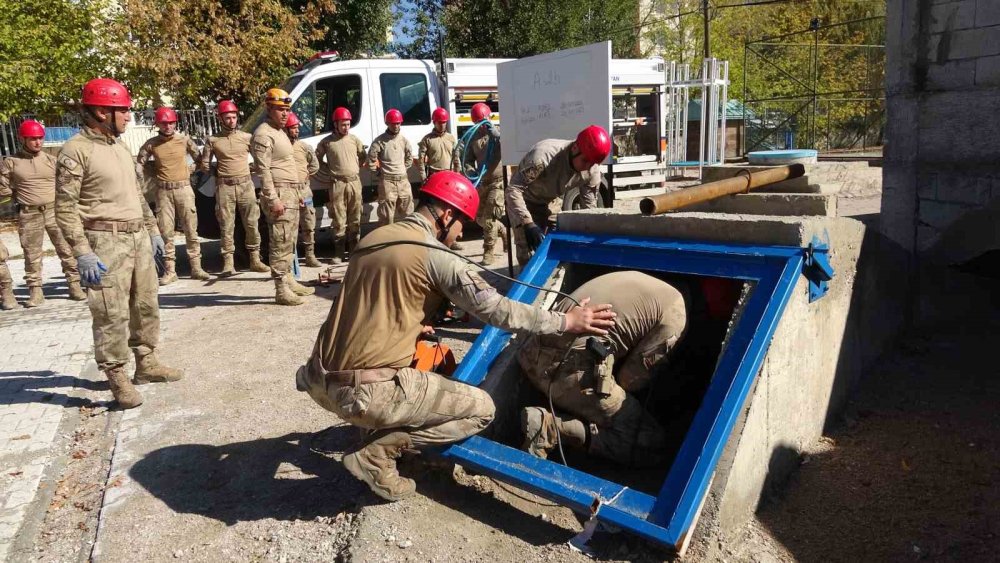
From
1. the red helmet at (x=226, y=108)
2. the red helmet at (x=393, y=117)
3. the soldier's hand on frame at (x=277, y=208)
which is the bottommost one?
the soldier's hand on frame at (x=277, y=208)

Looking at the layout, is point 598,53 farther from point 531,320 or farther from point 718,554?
point 718,554

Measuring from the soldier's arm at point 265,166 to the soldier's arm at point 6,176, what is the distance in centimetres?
295

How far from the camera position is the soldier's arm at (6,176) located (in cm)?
825

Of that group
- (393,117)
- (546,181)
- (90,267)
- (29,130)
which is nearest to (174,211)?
(29,130)

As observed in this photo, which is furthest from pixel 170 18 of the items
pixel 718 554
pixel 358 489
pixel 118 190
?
pixel 718 554

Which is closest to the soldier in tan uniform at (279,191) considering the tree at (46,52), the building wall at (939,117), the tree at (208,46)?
the building wall at (939,117)

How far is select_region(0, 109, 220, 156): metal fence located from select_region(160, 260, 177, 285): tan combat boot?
3.56 m

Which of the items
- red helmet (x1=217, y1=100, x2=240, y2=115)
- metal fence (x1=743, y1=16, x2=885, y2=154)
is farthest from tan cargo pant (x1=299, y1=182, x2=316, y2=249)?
metal fence (x1=743, y1=16, x2=885, y2=154)

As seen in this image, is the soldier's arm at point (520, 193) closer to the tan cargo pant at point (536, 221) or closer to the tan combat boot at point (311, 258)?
the tan cargo pant at point (536, 221)

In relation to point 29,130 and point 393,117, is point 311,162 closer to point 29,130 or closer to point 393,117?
point 393,117

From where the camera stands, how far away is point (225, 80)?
47.7 ft

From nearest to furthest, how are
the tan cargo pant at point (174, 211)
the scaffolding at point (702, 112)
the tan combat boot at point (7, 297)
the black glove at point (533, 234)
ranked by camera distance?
the black glove at point (533, 234) → the tan combat boot at point (7, 297) → the tan cargo pant at point (174, 211) → the scaffolding at point (702, 112)

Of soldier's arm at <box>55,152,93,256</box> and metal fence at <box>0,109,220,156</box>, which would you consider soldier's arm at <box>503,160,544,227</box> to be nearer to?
soldier's arm at <box>55,152,93,256</box>

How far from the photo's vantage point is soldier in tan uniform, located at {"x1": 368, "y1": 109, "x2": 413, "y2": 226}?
9.32m
